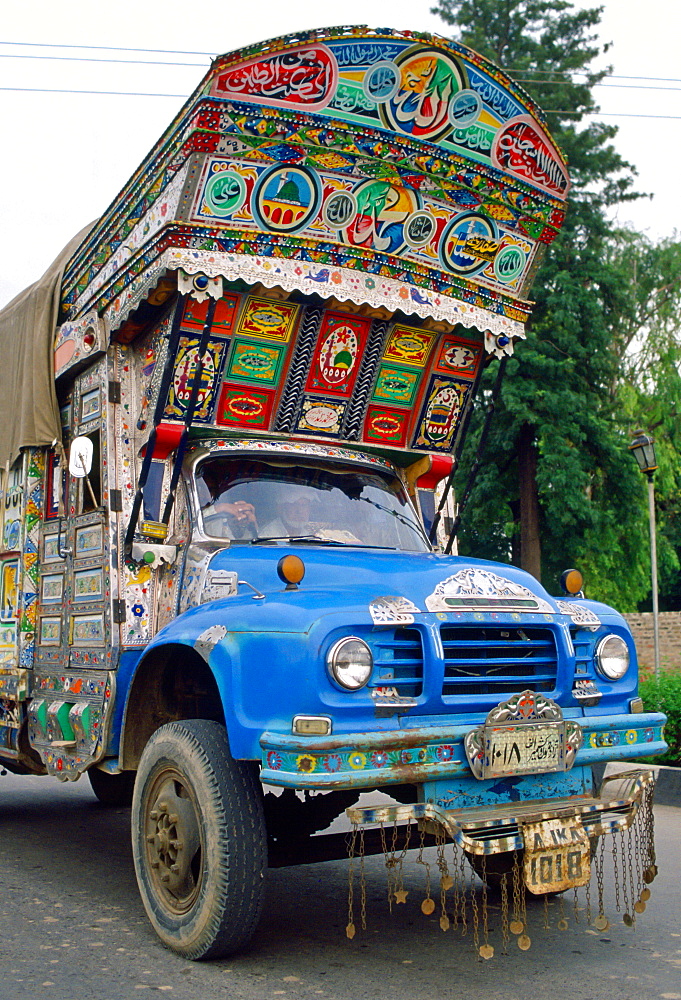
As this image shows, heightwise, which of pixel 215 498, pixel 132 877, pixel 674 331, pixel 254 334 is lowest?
pixel 132 877

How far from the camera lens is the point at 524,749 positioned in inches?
168

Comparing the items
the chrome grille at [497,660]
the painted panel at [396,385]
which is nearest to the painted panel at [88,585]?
the painted panel at [396,385]

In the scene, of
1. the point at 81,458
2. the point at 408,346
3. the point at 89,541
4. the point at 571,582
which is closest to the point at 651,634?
the point at 408,346

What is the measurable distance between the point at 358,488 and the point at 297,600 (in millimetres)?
2268

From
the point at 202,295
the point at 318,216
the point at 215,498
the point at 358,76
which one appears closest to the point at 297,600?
the point at 215,498

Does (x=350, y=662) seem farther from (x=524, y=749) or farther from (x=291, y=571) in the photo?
(x=524, y=749)

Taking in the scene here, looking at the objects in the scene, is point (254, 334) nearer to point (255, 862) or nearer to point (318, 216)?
point (318, 216)

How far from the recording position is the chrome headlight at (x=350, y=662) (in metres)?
4.05

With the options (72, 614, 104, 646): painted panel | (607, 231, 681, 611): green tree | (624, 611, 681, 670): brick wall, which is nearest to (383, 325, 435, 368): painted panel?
(72, 614, 104, 646): painted panel

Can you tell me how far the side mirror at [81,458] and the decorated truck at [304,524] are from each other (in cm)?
1

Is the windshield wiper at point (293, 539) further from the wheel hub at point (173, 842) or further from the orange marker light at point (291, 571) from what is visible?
the wheel hub at point (173, 842)

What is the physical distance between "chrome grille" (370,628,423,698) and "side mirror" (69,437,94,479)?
96.2 inches

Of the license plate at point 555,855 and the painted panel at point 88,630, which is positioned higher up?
the painted panel at point 88,630

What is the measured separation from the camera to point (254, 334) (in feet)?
20.5
